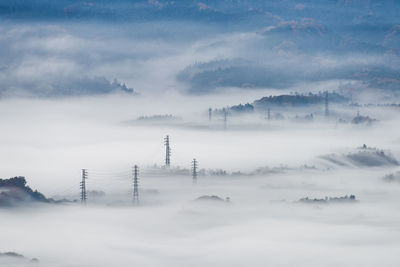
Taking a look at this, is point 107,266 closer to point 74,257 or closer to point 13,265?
point 74,257

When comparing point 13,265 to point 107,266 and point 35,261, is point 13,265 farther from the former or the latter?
point 107,266

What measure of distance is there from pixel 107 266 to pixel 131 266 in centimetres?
520

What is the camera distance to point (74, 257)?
199500mm

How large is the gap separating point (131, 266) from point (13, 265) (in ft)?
87.0

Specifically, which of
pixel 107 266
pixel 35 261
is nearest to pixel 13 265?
pixel 35 261

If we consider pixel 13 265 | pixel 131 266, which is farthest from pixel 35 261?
pixel 131 266

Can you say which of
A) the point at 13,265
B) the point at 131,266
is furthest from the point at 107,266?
the point at 13,265

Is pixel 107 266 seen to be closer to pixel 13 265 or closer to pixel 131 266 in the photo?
pixel 131 266

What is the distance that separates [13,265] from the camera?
18438 cm

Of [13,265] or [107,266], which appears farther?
[107,266]

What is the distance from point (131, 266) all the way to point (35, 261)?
20.4m

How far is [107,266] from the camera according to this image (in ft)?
646

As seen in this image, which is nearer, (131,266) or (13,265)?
(13,265)

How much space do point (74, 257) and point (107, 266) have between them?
7.89 meters
